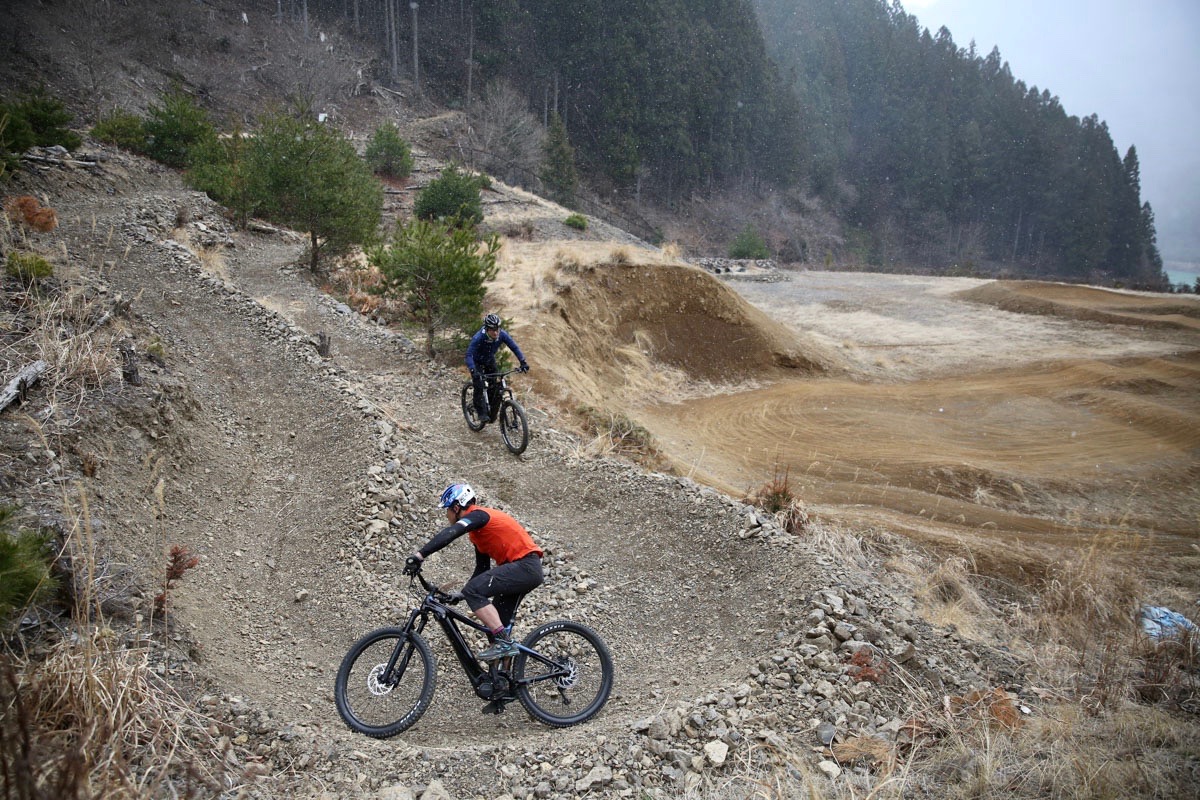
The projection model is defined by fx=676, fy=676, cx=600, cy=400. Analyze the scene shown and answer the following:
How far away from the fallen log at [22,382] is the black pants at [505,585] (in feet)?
17.1

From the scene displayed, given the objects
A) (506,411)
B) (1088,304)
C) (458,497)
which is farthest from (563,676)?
Result: (1088,304)

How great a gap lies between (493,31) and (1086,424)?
218ft

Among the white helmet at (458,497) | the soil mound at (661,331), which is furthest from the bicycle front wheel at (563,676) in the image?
the soil mound at (661,331)

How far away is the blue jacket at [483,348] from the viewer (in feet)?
33.9

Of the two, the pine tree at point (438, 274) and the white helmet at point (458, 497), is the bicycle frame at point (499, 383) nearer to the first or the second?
the pine tree at point (438, 274)

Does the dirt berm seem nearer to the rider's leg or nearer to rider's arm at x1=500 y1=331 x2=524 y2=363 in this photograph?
the rider's leg

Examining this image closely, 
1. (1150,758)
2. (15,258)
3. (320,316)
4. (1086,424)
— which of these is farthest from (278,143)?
(1086,424)

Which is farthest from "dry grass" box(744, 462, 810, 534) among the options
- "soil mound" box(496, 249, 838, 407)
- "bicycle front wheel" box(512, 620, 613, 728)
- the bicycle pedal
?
"soil mound" box(496, 249, 838, 407)

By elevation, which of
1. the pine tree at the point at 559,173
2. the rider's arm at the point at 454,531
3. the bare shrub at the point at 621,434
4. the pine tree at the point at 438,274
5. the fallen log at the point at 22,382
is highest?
the pine tree at the point at 559,173

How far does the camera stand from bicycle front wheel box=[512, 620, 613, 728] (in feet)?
17.8

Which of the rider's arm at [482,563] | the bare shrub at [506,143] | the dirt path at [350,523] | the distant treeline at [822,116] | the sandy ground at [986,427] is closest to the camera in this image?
the rider's arm at [482,563]

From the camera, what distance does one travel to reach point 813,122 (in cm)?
9369

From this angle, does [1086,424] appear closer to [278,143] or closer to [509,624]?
[509,624]

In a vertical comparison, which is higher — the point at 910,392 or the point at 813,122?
A: the point at 813,122
